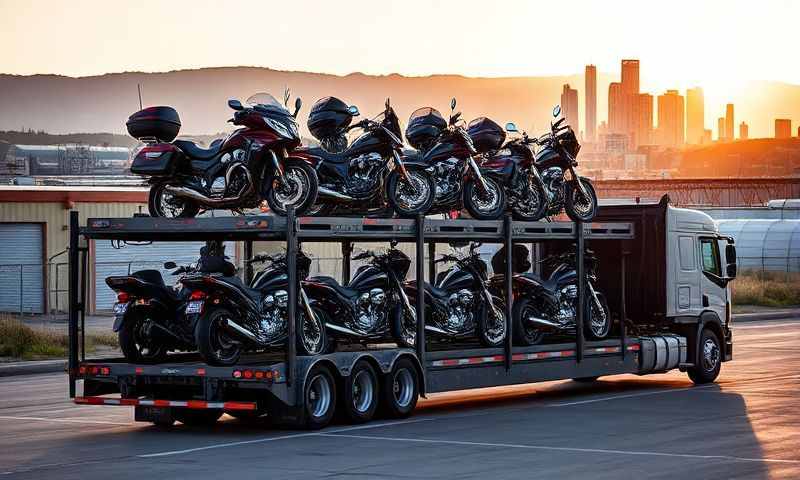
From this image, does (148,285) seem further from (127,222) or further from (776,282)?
(776,282)

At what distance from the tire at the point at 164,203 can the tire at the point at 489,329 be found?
407cm

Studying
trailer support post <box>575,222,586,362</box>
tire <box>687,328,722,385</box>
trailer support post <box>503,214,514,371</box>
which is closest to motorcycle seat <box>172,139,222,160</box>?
trailer support post <box>503,214,514,371</box>

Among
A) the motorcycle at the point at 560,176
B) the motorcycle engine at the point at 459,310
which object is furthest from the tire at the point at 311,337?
the motorcycle at the point at 560,176

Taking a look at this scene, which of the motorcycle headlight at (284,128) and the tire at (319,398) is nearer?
the tire at (319,398)

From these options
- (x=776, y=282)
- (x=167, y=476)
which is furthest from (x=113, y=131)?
(x=167, y=476)

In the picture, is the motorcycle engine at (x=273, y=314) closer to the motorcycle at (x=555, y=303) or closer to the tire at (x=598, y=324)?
the motorcycle at (x=555, y=303)

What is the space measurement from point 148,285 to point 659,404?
6.97 metres

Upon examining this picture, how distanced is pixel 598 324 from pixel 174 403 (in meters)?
7.30

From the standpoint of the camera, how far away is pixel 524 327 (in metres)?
19.6

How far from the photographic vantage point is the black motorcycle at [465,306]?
18750 mm

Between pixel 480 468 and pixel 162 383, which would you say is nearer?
pixel 480 468

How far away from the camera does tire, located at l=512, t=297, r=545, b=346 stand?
19500 millimetres

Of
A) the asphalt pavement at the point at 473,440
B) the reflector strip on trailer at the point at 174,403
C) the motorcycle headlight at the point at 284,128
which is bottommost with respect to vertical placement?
the asphalt pavement at the point at 473,440

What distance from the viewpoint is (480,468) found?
13.2 metres
